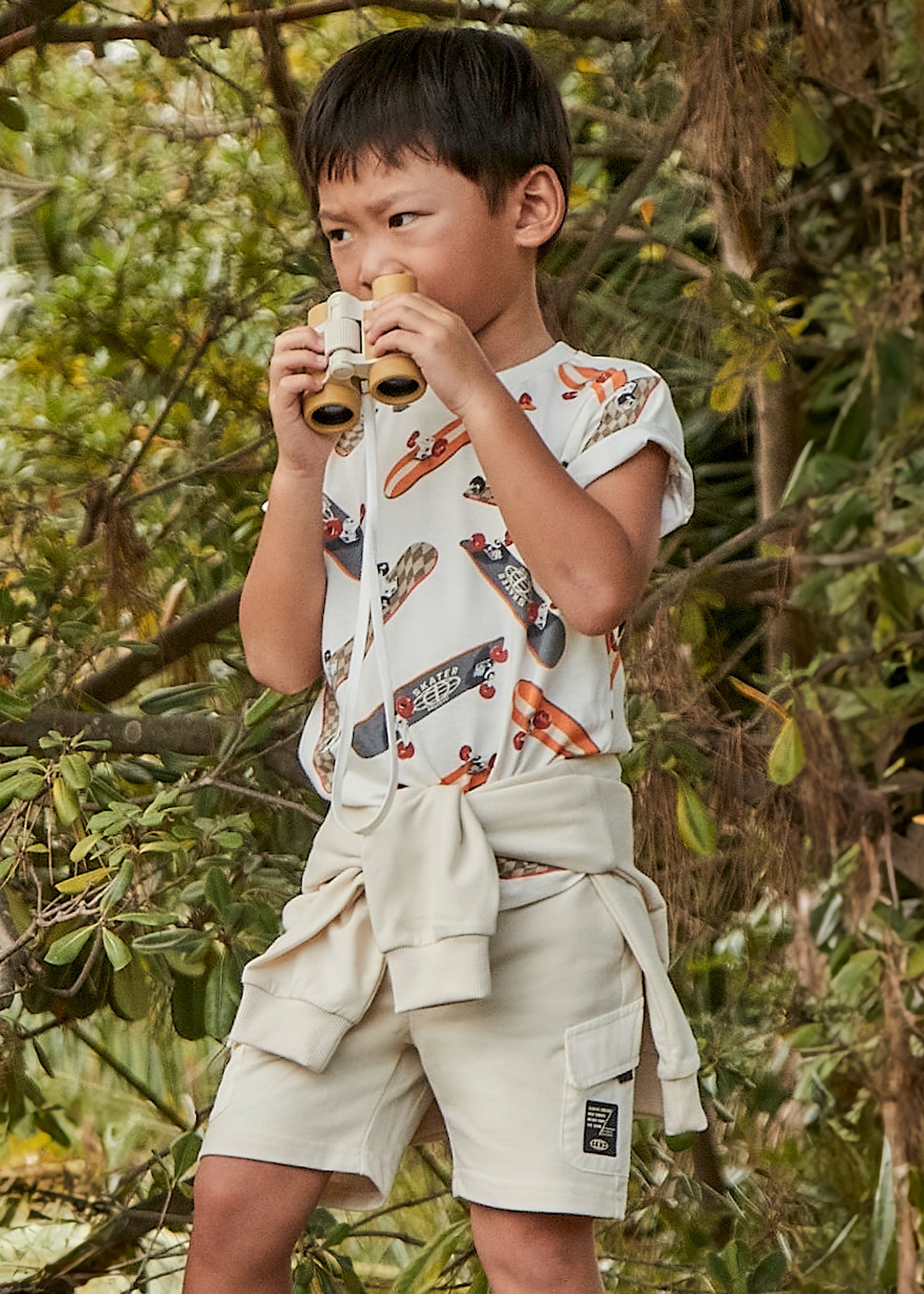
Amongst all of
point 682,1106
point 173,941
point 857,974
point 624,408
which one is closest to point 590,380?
point 624,408

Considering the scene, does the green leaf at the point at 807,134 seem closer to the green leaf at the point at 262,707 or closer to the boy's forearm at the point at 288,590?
the green leaf at the point at 262,707

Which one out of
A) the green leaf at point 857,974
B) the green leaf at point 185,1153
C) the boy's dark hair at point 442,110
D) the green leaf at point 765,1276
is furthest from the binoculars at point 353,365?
the green leaf at point 857,974

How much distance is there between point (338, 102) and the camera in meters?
1.15

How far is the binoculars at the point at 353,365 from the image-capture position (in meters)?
1.05

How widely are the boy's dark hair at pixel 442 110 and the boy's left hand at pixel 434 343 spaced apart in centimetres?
13

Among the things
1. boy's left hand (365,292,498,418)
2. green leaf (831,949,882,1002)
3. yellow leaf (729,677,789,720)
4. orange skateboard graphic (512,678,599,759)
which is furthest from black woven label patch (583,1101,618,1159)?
green leaf (831,949,882,1002)

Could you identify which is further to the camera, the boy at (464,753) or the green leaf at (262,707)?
the green leaf at (262,707)

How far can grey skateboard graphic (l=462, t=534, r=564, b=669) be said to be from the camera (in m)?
1.11

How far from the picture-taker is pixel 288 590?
117cm

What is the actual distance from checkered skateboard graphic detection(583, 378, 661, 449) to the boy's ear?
0.12m

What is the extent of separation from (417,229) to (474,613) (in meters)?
0.25

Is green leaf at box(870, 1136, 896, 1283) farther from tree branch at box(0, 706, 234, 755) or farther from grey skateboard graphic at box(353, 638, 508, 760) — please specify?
grey skateboard graphic at box(353, 638, 508, 760)

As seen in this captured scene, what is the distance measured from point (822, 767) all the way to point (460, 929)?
44.8 inches

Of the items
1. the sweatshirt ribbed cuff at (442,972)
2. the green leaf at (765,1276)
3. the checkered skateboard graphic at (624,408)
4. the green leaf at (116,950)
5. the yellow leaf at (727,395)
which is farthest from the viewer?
the yellow leaf at (727,395)
